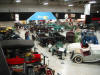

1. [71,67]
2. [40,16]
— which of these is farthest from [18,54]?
[71,67]

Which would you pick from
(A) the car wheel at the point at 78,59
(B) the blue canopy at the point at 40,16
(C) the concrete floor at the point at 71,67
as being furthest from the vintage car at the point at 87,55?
(B) the blue canopy at the point at 40,16

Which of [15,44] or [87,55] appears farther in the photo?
[87,55]

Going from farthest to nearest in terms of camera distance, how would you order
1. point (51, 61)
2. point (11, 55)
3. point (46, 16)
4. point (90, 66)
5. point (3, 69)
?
point (51, 61) → point (90, 66) → point (11, 55) → point (46, 16) → point (3, 69)

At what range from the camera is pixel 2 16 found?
24.5 m

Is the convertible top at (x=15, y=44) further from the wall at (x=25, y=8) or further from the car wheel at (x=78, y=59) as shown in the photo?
the wall at (x=25, y=8)

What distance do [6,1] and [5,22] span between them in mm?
4916

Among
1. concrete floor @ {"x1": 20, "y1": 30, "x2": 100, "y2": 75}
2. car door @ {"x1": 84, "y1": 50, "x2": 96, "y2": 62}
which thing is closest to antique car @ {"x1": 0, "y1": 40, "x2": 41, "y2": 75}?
concrete floor @ {"x1": 20, "y1": 30, "x2": 100, "y2": 75}

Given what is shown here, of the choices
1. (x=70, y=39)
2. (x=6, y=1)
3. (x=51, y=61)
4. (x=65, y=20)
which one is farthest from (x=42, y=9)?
(x=51, y=61)

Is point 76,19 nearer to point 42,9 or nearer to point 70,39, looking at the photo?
point 42,9

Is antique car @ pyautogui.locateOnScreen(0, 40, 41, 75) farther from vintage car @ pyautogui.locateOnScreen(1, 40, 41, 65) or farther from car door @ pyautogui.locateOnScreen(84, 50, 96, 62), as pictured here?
car door @ pyautogui.locateOnScreen(84, 50, 96, 62)

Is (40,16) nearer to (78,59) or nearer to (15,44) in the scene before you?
(15,44)

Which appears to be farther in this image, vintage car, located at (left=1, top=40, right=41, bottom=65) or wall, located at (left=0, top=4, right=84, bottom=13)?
wall, located at (left=0, top=4, right=84, bottom=13)

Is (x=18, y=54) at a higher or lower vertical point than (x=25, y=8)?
lower

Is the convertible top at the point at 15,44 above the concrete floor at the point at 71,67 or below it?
above
